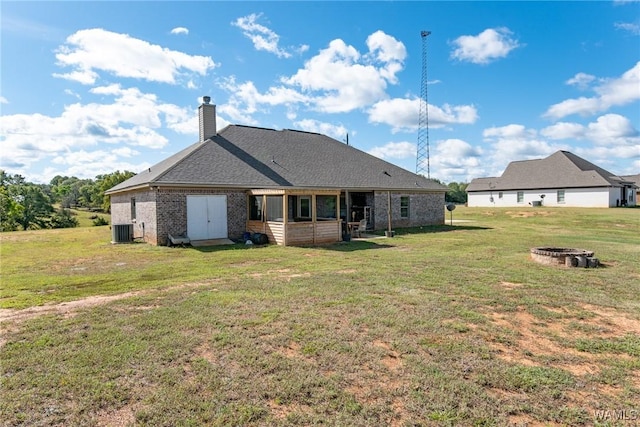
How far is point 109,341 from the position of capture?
179 inches

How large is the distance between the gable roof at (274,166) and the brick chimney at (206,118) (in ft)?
1.52

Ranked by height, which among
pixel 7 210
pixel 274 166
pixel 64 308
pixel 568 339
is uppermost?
pixel 274 166

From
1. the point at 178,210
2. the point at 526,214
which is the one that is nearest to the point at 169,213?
the point at 178,210

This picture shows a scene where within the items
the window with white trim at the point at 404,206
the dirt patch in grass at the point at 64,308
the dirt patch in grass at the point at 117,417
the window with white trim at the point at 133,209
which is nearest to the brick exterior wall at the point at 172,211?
the window with white trim at the point at 133,209

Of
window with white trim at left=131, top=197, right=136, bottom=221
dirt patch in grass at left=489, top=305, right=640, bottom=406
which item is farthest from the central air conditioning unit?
dirt patch in grass at left=489, top=305, right=640, bottom=406

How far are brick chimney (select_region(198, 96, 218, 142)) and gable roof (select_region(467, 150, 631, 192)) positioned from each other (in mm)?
35705

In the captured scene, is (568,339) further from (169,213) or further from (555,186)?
(555,186)

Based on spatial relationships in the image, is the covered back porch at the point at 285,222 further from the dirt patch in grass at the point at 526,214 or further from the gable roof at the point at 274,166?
the dirt patch in grass at the point at 526,214

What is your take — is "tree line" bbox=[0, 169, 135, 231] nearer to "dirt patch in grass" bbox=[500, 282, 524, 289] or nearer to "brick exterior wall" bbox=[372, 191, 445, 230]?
"brick exterior wall" bbox=[372, 191, 445, 230]

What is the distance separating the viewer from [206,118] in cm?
1847

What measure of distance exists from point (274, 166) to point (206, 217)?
462cm

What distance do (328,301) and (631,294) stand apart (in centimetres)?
580

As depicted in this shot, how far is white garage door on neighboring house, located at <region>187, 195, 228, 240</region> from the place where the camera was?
48.5ft

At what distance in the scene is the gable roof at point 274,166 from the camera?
15.4 meters
